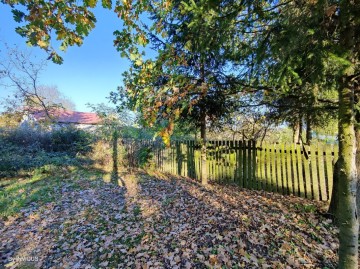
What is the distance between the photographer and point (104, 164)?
10.5m

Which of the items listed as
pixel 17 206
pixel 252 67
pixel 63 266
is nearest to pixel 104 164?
pixel 17 206

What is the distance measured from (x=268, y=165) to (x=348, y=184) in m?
3.69

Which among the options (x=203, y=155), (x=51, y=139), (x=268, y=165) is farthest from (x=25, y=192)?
(x=268, y=165)

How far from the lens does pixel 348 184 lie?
2266 millimetres

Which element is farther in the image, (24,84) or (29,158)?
(24,84)

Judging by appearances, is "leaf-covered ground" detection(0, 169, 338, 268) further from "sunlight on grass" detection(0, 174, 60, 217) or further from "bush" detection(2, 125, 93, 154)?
"bush" detection(2, 125, 93, 154)

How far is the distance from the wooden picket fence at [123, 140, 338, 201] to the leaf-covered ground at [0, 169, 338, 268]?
48 centimetres

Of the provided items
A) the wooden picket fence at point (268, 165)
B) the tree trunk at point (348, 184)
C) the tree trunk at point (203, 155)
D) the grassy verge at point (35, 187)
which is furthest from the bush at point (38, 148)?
the tree trunk at point (348, 184)

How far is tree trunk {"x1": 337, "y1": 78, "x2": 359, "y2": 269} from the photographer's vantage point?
2.27 metres

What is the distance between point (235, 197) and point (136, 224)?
101 inches

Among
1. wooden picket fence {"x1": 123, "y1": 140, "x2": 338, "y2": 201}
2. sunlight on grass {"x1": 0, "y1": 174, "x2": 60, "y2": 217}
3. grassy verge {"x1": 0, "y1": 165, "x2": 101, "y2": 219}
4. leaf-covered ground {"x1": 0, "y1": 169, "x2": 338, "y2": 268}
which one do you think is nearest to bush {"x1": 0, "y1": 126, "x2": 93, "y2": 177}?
grassy verge {"x1": 0, "y1": 165, "x2": 101, "y2": 219}

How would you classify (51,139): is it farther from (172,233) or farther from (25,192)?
(172,233)

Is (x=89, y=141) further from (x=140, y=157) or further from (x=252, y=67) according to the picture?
(x=252, y=67)

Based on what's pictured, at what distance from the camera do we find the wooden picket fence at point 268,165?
15.8ft
